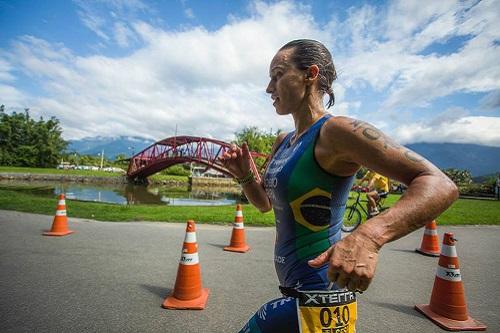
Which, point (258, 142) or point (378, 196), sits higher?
point (258, 142)

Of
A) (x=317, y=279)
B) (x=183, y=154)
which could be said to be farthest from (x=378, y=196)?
(x=183, y=154)

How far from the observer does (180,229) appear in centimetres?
806

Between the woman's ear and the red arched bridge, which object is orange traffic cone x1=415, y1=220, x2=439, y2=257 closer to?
the woman's ear

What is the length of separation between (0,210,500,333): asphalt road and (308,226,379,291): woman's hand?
2345mm

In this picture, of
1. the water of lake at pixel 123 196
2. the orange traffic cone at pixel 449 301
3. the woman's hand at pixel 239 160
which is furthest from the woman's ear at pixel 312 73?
the water of lake at pixel 123 196

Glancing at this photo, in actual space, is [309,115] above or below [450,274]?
above

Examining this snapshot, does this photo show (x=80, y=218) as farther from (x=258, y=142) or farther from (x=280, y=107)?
(x=258, y=142)

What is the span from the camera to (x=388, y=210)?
38.4 inches

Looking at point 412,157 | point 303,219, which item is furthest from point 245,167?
point 412,157

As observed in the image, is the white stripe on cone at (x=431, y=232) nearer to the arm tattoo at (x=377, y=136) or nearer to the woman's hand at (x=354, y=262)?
the arm tattoo at (x=377, y=136)

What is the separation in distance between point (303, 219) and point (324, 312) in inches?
15.7

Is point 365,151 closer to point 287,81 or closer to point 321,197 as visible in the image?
point 321,197

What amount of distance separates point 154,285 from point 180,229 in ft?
13.5

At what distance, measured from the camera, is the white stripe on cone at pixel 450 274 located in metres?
3.40
